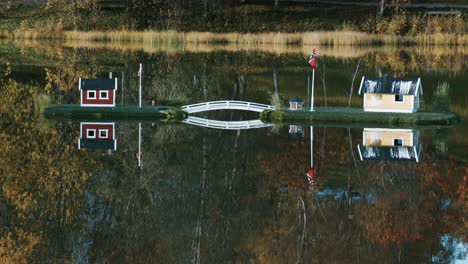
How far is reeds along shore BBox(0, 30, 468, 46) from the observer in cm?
7162

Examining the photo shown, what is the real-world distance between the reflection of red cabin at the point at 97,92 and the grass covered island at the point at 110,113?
23.0 inches

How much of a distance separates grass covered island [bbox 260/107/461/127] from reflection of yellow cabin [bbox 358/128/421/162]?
1.36 metres

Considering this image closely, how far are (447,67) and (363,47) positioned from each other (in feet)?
49.7

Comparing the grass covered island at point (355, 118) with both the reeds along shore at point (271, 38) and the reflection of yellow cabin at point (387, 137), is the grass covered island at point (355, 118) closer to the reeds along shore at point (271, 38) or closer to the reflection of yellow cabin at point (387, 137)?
the reflection of yellow cabin at point (387, 137)

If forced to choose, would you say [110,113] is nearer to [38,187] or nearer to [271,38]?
[38,187]

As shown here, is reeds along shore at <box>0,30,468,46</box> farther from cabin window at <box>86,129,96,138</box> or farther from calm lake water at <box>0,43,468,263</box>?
cabin window at <box>86,129,96,138</box>

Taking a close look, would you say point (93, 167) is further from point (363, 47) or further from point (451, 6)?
point (451, 6)

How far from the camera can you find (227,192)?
2491 cm

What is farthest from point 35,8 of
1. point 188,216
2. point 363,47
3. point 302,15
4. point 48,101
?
point 188,216

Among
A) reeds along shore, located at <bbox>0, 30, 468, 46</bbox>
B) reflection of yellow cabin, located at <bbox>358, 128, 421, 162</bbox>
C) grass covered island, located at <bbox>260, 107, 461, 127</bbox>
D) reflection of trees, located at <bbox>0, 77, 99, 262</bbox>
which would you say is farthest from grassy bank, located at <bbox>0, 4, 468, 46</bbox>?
reflection of trees, located at <bbox>0, 77, 99, 262</bbox>

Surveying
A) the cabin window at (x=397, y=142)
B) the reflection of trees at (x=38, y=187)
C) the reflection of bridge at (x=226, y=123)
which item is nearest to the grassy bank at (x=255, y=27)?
the reflection of bridge at (x=226, y=123)

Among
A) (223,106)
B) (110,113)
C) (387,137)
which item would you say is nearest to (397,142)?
(387,137)

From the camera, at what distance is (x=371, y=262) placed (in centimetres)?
1975

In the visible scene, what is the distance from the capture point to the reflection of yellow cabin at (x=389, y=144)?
30125 mm
